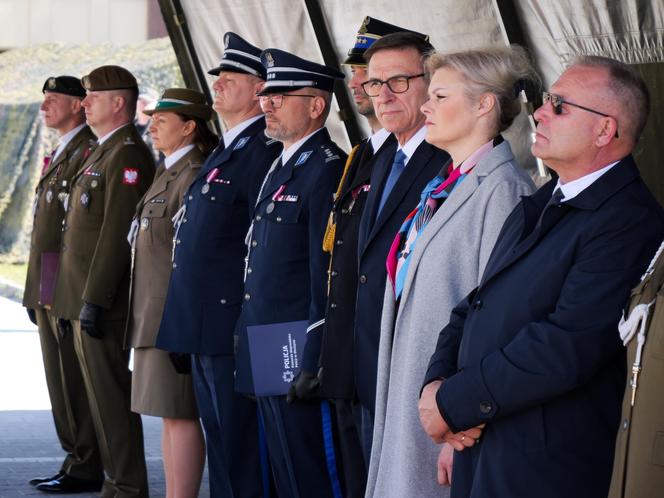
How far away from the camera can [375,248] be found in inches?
134

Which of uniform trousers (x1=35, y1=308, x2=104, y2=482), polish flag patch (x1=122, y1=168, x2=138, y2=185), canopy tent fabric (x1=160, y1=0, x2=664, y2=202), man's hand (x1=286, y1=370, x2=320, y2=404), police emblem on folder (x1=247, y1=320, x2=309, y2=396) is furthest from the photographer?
uniform trousers (x1=35, y1=308, x2=104, y2=482)

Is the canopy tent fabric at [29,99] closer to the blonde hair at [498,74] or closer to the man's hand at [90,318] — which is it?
the man's hand at [90,318]

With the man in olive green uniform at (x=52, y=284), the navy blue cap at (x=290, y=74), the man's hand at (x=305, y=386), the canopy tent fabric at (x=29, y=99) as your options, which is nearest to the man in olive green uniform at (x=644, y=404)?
the man's hand at (x=305, y=386)

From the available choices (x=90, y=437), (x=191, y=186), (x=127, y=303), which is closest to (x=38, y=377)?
(x=90, y=437)

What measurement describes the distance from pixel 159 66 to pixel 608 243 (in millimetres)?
14422

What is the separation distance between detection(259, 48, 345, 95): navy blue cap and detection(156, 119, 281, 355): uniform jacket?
43cm

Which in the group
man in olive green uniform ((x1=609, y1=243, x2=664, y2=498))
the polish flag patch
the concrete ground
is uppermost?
the polish flag patch

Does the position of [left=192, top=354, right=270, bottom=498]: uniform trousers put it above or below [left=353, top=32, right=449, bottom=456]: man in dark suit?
below

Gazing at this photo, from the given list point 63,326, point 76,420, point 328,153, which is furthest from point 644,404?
point 76,420

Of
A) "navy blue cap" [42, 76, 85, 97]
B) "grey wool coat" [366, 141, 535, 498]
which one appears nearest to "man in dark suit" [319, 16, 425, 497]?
"grey wool coat" [366, 141, 535, 498]

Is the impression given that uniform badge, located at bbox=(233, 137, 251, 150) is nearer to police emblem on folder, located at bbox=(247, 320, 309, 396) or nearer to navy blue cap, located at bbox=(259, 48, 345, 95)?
navy blue cap, located at bbox=(259, 48, 345, 95)

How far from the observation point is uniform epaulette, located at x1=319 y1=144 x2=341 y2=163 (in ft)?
13.4

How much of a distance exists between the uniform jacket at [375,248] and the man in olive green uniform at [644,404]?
1174mm

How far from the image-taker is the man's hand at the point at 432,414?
2.72 m
